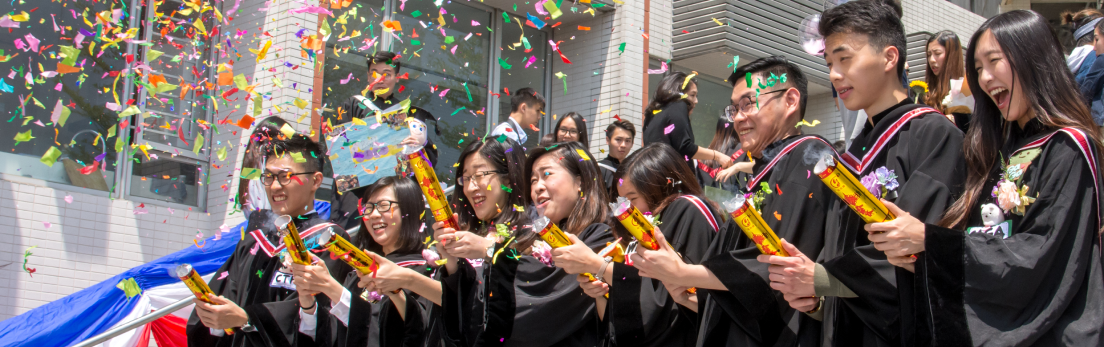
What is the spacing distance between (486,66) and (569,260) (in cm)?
648

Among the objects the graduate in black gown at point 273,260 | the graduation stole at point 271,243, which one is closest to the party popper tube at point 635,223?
the graduate in black gown at point 273,260

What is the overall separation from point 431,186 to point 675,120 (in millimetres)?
3413

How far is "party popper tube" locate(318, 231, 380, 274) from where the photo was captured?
13.0 feet

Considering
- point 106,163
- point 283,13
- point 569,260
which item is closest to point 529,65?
point 283,13

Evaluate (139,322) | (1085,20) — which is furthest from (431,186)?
(1085,20)

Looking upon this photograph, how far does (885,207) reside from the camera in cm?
251

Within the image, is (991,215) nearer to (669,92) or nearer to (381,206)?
(381,206)

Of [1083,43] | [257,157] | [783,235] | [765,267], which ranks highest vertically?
[1083,43]

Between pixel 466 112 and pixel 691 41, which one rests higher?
pixel 691 41

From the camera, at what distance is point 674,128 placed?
22.5 feet

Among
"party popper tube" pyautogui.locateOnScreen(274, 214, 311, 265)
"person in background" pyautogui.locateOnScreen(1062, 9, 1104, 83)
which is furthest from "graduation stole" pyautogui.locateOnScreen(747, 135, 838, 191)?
"person in background" pyautogui.locateOnScreen(1062, 9, 1104, 83)

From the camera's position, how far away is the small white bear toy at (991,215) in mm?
2613

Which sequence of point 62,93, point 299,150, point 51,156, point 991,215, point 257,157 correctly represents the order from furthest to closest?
point 62,93 < point 51,156 < point 257,157 < point 299,150 < point 991,215

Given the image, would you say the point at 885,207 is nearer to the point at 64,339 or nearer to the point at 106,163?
the point at 64,339
